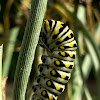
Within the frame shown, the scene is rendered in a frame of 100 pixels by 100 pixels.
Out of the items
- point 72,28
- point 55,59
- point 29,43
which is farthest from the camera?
point 72,28

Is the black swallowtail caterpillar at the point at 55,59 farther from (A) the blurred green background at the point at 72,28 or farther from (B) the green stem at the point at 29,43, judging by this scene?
(A) the blurred green background at the point at 72,28

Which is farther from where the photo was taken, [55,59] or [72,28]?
[72,28]

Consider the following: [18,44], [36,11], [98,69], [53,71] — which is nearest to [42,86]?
[53,71]

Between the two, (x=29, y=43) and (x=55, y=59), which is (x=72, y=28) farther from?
(x=29, y=43)

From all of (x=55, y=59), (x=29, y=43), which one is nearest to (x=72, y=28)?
(x=55, y=59)

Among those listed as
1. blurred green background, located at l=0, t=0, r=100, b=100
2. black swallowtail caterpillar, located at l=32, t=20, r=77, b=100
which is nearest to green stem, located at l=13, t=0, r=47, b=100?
black swallowtail caterpillar, located at l=32, t=20, r=77, b=100

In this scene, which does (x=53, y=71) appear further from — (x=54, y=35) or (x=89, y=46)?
(x=89, y=46)

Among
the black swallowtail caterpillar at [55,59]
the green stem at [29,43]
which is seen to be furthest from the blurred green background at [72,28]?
the green stem at [29,43]
